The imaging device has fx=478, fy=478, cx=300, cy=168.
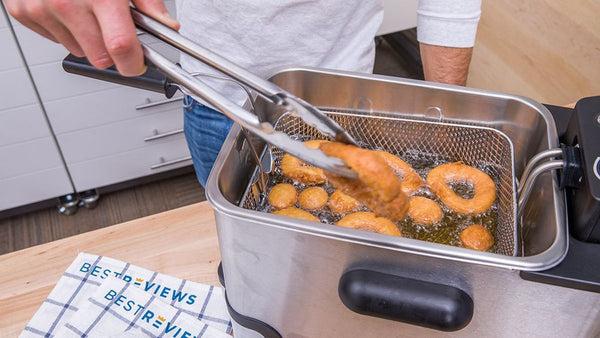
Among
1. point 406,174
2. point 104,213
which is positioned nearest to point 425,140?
point 406,174

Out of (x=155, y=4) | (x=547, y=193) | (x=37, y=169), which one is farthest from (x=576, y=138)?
(x=37, y=169)

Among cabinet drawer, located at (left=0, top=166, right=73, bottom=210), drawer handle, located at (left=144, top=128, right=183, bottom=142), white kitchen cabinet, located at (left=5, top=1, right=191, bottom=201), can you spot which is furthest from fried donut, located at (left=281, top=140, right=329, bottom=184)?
cabinet drawer, located at (left=0, top=166, right=73, bottom=210)

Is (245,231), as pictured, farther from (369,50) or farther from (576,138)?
(369,50)

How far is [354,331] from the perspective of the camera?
0.51 metres

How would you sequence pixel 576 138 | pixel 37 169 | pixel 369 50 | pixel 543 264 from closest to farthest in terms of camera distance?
pixel 543 264 < pixel 576 138 < pixel 369 50 < pixel 37 169

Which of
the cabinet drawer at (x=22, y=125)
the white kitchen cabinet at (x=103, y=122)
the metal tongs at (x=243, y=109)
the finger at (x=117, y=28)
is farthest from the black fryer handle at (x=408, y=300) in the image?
the cabinet drawer at (x=22, y=125)

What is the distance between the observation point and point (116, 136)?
5.55 ft

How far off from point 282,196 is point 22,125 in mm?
1319

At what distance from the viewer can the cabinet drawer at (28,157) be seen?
5.25ft

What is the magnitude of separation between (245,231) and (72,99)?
1330 mm

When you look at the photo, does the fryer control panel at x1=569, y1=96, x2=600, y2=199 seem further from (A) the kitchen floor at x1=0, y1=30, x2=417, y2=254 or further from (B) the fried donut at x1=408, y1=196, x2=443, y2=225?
(A) the kitchen floor at x1=0, y1=30, x2=417, y2=254

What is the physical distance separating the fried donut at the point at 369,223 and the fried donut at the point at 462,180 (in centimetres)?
9

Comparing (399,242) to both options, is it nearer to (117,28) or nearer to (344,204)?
(344,204)

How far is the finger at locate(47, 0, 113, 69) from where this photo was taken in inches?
18.8
